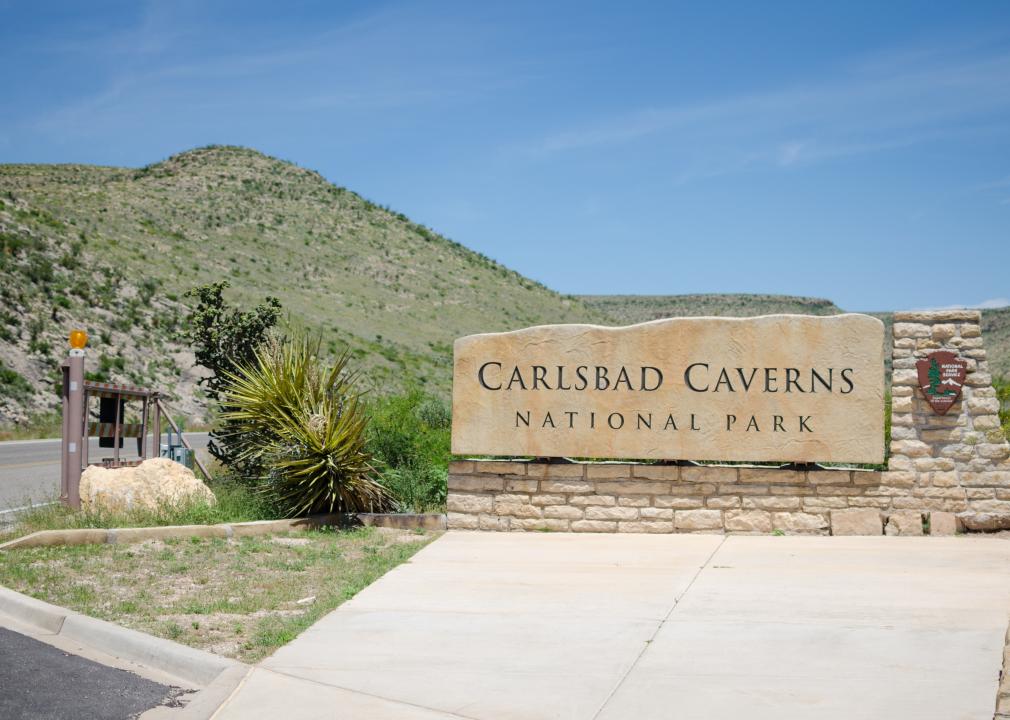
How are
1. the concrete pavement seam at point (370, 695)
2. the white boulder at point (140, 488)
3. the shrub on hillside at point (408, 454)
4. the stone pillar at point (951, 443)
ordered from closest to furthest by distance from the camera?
the concrete pavement seam at point (370, 695), the stone pillar at point (951, 443), the white boulder at point (140, 488), the shrub on hillside at point (408, 454)

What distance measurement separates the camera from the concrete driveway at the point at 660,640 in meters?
6.17

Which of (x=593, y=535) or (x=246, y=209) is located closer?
(x=593, y=535)

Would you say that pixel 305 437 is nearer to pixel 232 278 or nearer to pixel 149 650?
pixel 149 650

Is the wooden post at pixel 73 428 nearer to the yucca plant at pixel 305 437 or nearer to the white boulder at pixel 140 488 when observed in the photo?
the white boulder at pixel 140 488

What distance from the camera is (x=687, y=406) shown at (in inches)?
487

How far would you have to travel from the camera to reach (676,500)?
40.2 feet

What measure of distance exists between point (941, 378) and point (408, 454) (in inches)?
281

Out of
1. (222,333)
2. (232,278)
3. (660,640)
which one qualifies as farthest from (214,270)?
(660,640)

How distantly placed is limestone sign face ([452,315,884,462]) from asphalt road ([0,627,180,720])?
20.4 ft

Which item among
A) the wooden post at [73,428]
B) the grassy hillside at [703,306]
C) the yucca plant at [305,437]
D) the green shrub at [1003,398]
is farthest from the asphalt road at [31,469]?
the grassy hillside at [703,306]

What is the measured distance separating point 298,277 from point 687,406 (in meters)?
55.8

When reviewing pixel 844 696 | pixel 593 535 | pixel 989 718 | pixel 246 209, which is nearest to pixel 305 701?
pixel 844 696

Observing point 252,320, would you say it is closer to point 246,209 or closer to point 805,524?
point 805,524

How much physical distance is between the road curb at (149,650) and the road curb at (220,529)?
102 inches
